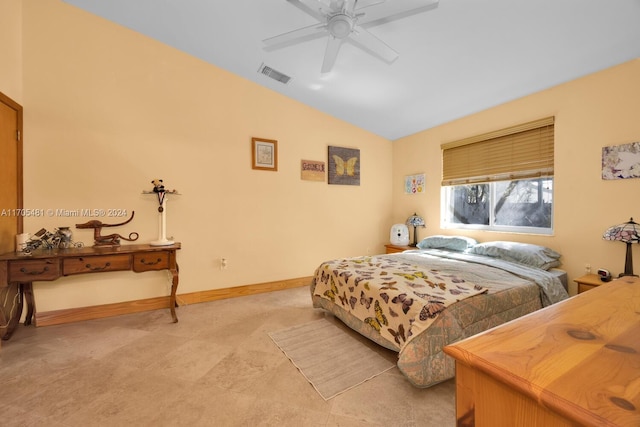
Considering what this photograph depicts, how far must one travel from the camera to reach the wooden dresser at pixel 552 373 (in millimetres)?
448

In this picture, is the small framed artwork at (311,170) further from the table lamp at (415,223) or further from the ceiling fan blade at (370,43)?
the ceiling fan blade at (370,43)

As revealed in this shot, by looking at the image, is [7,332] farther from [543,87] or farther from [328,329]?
[543,87]

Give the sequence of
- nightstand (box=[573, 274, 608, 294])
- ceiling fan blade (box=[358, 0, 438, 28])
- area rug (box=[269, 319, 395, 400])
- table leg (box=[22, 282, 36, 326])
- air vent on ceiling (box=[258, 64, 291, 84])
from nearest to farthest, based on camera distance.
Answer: area rug (box=[269, 319, 395, 400]) → ceiling fan blade (box=[358, 0, 438, 28]) → nightstand (box=[573, 274, 608, 294]) → table leg (box=[22, 282, 36, 326]) → air vent on ceiling (box=[258, 64, 291, 84])

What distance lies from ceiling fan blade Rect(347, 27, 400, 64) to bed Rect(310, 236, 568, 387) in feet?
6.36

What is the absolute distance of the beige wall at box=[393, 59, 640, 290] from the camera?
238 cm

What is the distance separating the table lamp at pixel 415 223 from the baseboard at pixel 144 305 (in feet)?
6.89

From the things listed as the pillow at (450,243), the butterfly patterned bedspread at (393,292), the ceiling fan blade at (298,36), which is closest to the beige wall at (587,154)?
the pillow at (450,243)

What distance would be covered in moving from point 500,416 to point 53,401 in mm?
2384

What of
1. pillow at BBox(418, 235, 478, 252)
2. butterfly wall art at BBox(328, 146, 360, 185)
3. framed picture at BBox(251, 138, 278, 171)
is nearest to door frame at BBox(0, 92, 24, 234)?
framed picture at BBox(251, 138, 278, 171)

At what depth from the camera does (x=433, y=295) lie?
185cm

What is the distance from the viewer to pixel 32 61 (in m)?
2.55

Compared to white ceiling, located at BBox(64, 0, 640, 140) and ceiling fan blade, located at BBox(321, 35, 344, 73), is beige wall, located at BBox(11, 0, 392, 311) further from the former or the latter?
ceiling fan blade, located at BBox(321, 35, 344, 73)

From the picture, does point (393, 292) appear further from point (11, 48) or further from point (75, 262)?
point (11, 48)

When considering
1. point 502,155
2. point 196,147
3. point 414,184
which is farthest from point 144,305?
point 502,155
